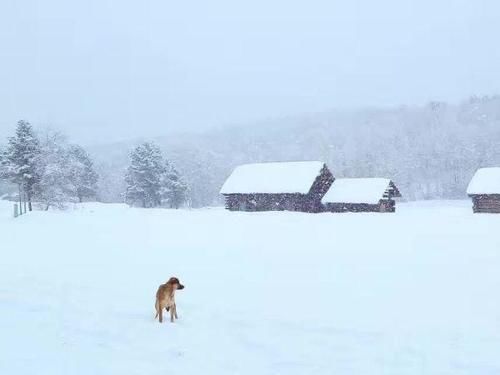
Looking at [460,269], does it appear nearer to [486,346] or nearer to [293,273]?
[293,273]

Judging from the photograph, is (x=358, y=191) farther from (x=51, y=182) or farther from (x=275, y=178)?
(x=51, y=182)

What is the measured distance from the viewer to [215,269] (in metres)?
16.5

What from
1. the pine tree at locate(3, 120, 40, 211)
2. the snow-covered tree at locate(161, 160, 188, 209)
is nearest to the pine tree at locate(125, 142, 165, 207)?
the snow-covered tree at locate(161, 160, 188, 209)

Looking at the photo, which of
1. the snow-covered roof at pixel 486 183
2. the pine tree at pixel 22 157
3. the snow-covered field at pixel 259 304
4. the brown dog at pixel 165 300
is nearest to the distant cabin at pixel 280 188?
the snow-covered roof at pixel 486 183

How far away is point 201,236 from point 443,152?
119 meters

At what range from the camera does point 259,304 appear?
11.6m

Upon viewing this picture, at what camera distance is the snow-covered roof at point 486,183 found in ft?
150

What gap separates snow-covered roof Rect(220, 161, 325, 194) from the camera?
4669 centimetres

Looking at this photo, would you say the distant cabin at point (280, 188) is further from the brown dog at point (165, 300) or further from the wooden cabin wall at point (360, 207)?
the brown dog at point (165, 300)

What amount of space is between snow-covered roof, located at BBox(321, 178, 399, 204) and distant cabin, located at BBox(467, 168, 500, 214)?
7.24m

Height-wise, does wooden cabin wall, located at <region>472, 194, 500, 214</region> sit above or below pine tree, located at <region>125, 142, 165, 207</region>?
below

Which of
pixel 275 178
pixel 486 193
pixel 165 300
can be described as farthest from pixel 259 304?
pixel 486 193

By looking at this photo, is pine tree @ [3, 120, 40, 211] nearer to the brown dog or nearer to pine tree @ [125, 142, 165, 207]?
pine tree @ [125, 142, 165, 207]

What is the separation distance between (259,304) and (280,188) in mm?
35634
